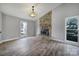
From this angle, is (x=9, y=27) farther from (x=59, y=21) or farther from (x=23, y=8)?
(x=59, y=21)

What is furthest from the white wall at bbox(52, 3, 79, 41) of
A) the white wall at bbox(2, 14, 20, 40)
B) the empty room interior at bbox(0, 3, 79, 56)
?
the white wall at bbox(2, 14, 20, 40)

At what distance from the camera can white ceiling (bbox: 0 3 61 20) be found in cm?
235

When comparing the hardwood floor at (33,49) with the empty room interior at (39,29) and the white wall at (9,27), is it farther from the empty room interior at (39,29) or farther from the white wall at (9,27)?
the white wall at (9,27)

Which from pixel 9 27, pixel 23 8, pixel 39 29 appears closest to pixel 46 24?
pixel 39 29

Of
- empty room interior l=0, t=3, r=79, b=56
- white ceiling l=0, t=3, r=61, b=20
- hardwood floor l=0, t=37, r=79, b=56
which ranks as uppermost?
white ceiling l=0, t=3, r=61, b=20

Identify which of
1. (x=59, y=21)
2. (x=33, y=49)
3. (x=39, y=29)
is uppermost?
(x=59, y=21)

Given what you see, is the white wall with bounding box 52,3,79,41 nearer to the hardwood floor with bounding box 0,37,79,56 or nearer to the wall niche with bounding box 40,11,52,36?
the wall niche with bounding box 40,11,52,36

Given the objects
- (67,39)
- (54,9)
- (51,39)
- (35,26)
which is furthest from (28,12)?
(67,39)

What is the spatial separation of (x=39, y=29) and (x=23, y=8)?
475mm

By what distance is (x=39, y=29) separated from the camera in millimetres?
2480

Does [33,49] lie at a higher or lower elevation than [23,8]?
lower

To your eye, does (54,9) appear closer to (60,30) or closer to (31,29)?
(60,30)

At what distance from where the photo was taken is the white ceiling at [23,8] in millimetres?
2346

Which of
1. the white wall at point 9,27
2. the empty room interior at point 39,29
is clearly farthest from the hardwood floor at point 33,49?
the white wall at point 9,27
